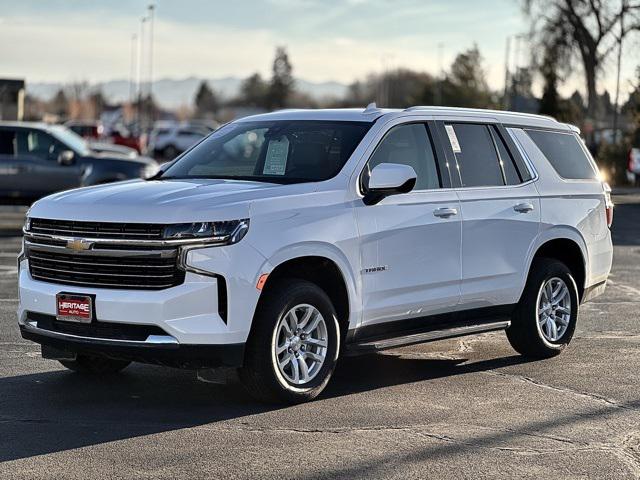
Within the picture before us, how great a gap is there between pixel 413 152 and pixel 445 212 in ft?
1.59

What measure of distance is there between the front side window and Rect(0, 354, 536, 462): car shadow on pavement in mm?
1443

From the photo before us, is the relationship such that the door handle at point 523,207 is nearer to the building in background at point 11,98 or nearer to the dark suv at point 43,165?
the dark suv at point 43,165

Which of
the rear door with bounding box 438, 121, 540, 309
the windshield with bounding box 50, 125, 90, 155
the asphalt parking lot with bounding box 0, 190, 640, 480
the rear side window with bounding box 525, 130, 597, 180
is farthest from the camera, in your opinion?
the windshield with bounding box 50, 125, 90, 155

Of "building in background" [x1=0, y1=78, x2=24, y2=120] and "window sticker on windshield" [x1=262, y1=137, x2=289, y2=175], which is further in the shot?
"building in background" [x1=0, y1=78, x2=24, y2=120]

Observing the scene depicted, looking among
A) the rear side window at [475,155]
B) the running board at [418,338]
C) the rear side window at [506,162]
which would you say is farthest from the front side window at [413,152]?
the running board at [418,338]

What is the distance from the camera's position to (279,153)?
8.60 metres

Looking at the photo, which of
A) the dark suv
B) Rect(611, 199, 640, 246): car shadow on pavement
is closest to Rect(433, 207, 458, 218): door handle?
Rect(611, 199, 640, 246): car shadow on pavement

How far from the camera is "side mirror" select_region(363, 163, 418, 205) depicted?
805 centimetres

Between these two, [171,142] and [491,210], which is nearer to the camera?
[491,210]

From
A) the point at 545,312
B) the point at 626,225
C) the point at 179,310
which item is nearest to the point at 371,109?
the point at 545,312

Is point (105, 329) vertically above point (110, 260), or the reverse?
point (110, 260)

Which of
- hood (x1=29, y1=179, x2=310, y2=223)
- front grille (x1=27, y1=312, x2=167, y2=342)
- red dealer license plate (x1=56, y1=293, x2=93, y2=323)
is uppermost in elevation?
hood (x1=29, y1=179, x2=310, y2=223)

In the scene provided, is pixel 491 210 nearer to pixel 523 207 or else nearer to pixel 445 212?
pixel 523 207

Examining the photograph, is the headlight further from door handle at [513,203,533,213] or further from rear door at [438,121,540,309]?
door handle at [513,203,533,213]
